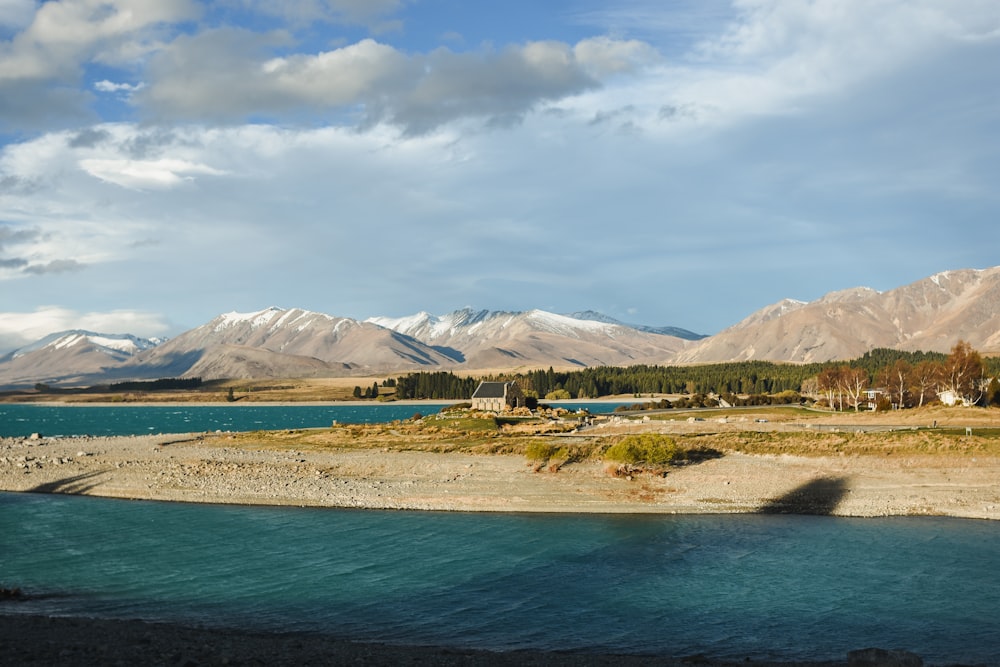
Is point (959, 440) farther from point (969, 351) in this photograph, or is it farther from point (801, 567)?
point (969, 351)

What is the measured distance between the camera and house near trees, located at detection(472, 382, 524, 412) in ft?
456

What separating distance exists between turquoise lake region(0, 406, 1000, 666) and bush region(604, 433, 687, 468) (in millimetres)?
13473

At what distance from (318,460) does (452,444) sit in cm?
1556

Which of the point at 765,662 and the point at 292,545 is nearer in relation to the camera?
the point at 765,662

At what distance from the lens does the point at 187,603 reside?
28.8 m

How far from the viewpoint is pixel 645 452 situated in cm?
6009

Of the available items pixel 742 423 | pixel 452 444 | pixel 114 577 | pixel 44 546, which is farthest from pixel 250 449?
pixel 742 423

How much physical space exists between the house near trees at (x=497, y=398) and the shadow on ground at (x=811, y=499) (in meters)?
87.0

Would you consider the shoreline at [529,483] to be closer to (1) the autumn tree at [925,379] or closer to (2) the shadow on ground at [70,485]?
(2) the shadow on ground at [70,485]

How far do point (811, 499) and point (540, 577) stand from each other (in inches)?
966

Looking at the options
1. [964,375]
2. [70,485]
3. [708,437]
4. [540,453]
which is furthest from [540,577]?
[964,375]

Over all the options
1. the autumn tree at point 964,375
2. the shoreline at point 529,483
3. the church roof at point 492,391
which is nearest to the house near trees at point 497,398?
the church roof at point 492,391

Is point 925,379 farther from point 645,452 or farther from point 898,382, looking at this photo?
point 645,452

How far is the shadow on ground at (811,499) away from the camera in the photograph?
47.6m
